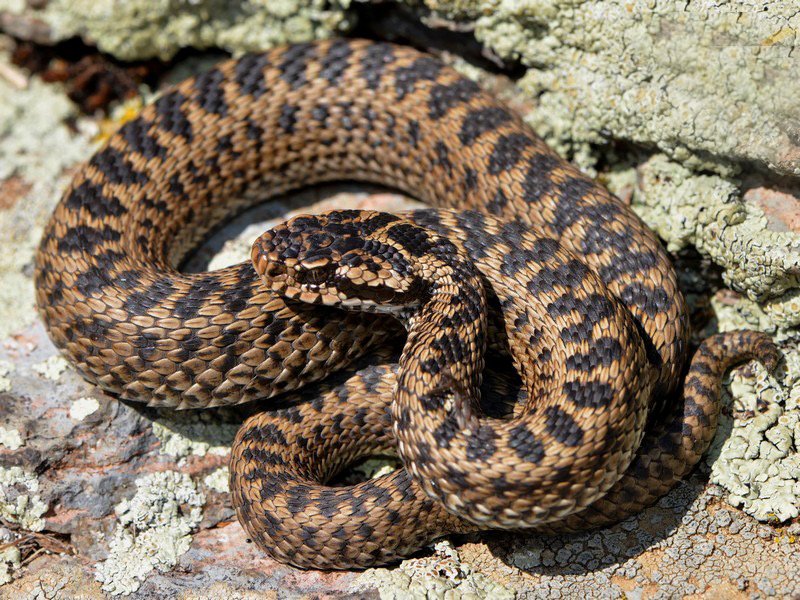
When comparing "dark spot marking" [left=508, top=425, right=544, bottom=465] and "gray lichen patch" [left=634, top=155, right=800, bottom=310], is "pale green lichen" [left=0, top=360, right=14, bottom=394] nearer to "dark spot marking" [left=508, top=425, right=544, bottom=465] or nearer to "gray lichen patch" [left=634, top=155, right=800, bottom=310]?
"dark spot marking" [left=508, top=425, right=544, bottom=465]

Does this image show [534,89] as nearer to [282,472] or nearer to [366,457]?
[366,457]

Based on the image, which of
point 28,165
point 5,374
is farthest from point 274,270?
point 28,165

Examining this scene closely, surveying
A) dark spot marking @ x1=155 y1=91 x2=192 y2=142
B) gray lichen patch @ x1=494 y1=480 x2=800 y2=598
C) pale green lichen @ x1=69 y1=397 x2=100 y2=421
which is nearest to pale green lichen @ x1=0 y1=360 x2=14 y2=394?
pale green lichen @ x1=69 y1=397 x2=100 y2=421

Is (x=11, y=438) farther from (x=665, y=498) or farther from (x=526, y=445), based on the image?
(x=665, y=498)

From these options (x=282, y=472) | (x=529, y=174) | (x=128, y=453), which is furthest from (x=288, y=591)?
(x=529, y=174)

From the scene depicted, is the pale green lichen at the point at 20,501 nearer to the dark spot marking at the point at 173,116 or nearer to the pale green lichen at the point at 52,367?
the pale green lichen at the point at 52,367
